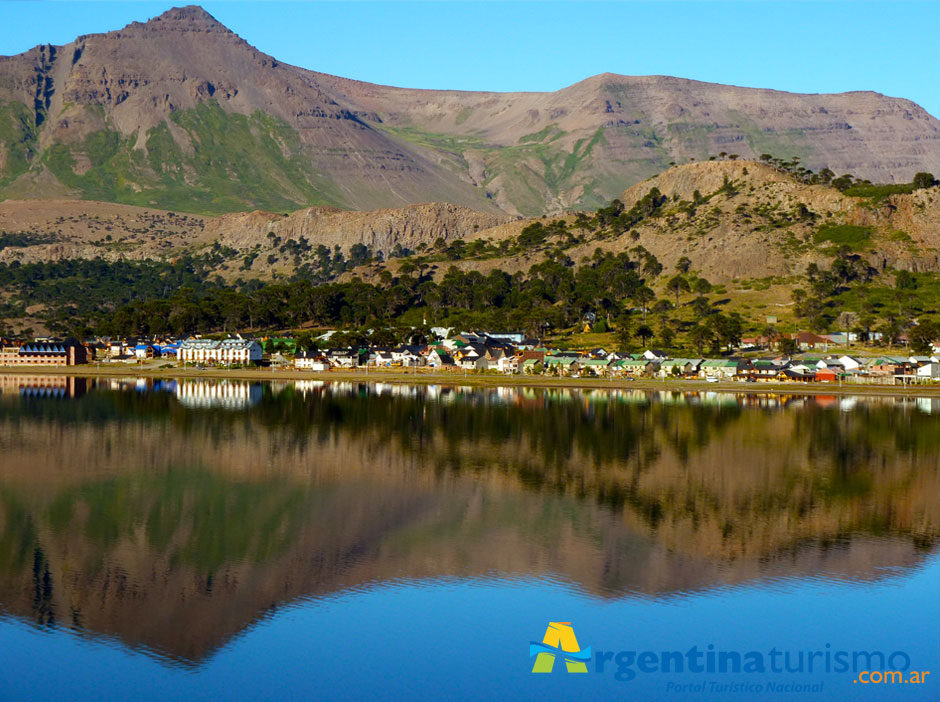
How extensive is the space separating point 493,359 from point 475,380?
2408cm

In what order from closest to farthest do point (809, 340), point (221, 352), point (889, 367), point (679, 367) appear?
point (889, 367) < point (679, 367) < point (809, 340) < point (221, 352)

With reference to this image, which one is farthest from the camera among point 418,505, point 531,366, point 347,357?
point 347,357

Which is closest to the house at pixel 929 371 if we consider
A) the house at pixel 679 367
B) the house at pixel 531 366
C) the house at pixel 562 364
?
the house at pixel 679 367

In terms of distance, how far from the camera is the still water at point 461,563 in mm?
31094

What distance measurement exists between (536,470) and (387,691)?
115 ft

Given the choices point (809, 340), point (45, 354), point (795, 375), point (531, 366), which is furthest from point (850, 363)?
point (45, 354)

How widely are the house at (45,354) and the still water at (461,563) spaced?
98.6 metres

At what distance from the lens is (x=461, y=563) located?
42.2 meters

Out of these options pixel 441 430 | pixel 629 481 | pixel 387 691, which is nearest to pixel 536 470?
pixel 629 481

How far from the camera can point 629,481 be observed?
60156mm

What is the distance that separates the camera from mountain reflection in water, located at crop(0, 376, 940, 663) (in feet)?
128

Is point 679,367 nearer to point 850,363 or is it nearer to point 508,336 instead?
point 850,363

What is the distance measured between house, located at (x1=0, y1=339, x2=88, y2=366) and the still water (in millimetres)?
98559

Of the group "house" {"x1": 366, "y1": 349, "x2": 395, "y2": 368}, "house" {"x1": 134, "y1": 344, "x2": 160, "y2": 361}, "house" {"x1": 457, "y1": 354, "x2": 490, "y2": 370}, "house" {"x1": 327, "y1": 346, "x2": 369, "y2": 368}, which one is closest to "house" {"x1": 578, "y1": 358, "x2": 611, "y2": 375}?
"house" {"x1": 457, "y1": 354, "x2": 490, "y2": 370}
